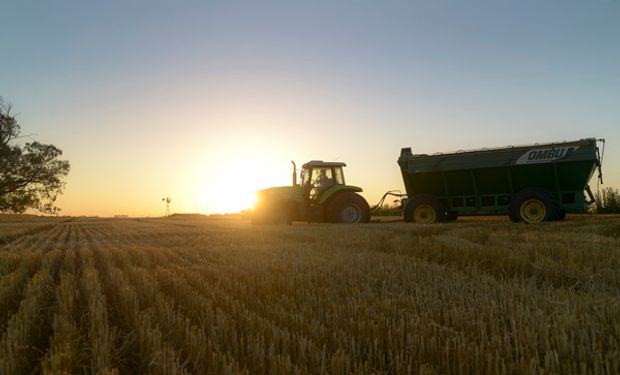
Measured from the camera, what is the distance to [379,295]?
3.66 m

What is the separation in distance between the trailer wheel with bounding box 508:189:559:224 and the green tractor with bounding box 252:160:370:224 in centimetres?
453

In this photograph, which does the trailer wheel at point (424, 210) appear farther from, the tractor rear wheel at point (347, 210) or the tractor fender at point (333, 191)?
the tractor fender at point (333, 191)

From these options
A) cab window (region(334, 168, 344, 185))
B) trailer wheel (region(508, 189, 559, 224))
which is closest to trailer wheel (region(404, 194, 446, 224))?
trailer wheel (region(508, 189, 559, 224))

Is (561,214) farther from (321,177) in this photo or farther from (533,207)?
(321,177)

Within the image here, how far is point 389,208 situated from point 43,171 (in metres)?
31.0

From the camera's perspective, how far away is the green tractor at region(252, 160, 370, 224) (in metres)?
15.7

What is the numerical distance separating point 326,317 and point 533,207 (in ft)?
40.6

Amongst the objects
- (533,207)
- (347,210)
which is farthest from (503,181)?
(347,210)

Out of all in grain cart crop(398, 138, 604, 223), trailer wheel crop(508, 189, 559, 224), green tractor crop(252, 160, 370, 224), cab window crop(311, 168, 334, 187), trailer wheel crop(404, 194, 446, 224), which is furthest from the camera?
cab window crop(311, 168, 334, 187)

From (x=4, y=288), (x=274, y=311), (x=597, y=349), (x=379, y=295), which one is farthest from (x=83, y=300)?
(x=597, y=349)

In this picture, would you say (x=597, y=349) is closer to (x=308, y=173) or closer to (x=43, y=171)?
(x=308, y=173)

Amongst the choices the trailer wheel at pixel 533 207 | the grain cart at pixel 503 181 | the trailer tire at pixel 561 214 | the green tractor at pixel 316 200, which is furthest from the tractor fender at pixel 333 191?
the trailer tire at pixel 561 214

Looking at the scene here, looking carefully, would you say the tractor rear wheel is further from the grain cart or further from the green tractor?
the grain cart

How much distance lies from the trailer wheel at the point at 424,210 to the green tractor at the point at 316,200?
139 centimetres
